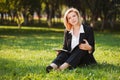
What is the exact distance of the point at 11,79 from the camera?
32.7 feet

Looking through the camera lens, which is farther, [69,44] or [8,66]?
[8,66]

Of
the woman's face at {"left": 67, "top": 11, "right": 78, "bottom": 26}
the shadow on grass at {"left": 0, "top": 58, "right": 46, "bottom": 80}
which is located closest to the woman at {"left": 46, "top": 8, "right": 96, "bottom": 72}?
the woman's face at {"left": 67, "top": 11, "right": 78, "bottom": 26}

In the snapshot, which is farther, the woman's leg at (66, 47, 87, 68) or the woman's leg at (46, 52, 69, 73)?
the woman's leg at (66, 47, 87, 68)

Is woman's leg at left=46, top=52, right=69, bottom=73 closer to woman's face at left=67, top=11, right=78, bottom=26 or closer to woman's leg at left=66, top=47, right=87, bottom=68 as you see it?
woman's leg at left=66, top=47, right=87, bottom=68

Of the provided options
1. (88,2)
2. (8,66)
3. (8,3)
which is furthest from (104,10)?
(8,66)

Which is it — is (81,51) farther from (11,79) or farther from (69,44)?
(11,79)

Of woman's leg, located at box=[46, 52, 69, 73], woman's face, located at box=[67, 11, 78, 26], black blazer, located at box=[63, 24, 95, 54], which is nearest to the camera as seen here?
woman's leg, located at box=[46, 52, 69, 73]

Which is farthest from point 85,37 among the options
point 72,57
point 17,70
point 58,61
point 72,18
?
point 17,70

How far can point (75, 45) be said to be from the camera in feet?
35.6

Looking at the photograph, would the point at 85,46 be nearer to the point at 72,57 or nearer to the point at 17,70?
the point at 72,57

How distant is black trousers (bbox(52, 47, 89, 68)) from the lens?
10.3 meters

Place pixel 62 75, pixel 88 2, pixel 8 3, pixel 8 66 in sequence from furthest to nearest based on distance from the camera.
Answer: pixel 88 2
pixel 8 3
pixel 8 66
pixel 62 75

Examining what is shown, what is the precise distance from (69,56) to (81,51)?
44cm

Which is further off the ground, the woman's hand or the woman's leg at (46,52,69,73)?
the woman's hand
